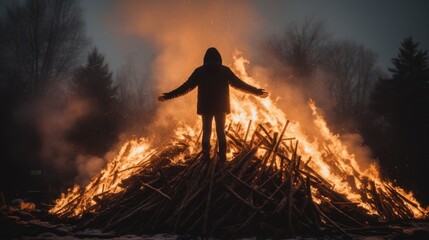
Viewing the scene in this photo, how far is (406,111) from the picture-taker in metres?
24.2

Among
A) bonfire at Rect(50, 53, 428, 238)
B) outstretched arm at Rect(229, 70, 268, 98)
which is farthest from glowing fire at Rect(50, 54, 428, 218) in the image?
outstretched arm at Rect(229, 70, 268, 98)

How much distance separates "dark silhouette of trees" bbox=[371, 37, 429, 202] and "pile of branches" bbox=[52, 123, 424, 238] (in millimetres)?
19292

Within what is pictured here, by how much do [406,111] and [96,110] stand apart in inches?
993

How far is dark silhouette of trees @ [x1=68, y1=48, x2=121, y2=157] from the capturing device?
67.7 feet

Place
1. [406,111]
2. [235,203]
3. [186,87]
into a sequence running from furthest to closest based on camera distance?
[406,111] < [186,87] < [235,203]

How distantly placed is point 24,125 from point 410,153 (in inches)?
1083

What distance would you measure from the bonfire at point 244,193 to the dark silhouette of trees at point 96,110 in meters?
14.9

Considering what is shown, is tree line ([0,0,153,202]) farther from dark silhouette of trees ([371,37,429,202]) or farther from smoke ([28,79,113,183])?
dark silhouette of trees ([371,37,429,202])

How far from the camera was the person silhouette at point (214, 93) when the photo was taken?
5406 mm

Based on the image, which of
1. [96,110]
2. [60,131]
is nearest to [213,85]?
[60,131]

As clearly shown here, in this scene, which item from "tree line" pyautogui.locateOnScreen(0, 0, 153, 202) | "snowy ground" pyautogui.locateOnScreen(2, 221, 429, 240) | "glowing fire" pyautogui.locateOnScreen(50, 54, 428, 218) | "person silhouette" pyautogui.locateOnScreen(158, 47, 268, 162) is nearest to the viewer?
"snowy ground" pyautogui.locateOnScreen(2, 221, 429, 240)

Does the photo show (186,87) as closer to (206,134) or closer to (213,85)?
(213,85)

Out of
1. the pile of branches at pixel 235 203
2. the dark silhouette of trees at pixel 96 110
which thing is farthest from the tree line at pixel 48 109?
the pile of branches at pixel 235 203

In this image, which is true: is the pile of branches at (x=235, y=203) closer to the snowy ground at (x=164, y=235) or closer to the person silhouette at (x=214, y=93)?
the snowy ground at (x=164, y=235)
